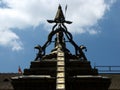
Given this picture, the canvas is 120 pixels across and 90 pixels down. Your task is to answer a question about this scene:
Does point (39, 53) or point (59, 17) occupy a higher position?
point (59, 17)

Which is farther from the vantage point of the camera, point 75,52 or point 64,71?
point 75,52

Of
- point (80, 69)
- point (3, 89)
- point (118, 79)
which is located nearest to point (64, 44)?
point (80, 69)

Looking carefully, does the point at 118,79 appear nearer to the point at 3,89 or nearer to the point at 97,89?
the point at 3,89

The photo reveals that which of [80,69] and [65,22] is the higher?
[65,22]

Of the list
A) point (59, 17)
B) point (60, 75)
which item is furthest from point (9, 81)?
point (60, 75)

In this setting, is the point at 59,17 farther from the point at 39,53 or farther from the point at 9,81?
the point at 9,81

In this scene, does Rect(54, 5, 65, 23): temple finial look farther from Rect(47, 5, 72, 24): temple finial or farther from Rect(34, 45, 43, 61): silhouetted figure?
Rect(34, 45, 43, 61): silhouetted figure

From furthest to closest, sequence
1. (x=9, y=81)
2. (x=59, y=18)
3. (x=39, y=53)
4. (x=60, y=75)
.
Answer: (x=9, y=81) < (x=59, y=18) < (x=39, y=53) < (x=60, y=75)

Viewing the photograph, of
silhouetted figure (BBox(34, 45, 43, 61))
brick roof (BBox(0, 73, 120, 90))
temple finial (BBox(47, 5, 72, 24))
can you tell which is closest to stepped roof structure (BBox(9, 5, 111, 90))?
silhouetted figure (BBox(34, 45, 43, 61))

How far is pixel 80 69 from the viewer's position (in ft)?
96.5

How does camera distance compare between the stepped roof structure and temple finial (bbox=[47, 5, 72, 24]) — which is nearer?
the stepped roof structure

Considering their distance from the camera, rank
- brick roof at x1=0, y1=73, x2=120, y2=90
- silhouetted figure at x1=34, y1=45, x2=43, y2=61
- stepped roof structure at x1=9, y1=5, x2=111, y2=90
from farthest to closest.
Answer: brick roof at x1=0, y1=73, x2=120, y2=90 < silhouetted figure at x1=34, y1=45, x2=43, y2=61 < stepped roof structure at x1=9, y1=5, x2=111, y2=90

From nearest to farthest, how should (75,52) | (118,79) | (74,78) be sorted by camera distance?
(74,78) < (75,52) < (118,79)

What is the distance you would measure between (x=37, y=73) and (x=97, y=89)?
3316mm
